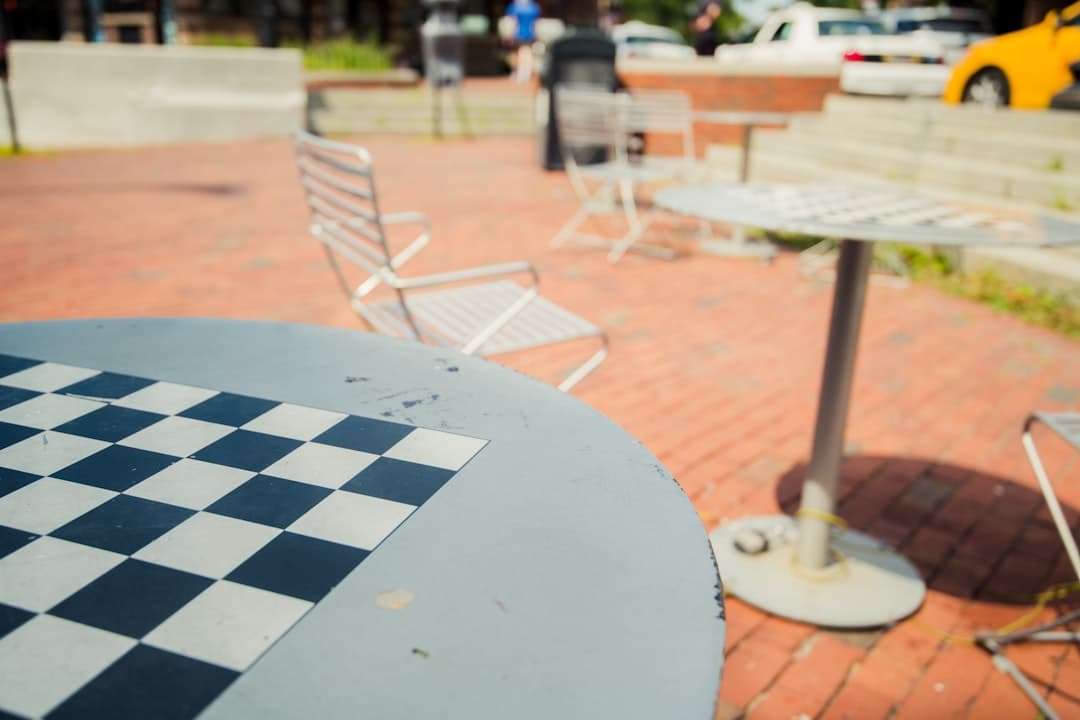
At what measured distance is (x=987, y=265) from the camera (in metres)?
5.56

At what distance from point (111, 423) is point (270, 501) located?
0.35 metres

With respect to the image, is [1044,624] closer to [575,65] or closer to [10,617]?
[10,617]

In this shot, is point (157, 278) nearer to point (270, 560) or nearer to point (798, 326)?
point (798, 326)

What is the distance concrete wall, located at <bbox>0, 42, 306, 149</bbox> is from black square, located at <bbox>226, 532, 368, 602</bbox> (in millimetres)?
11856

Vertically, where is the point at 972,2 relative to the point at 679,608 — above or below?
above

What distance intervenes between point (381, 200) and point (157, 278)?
3.10 metres

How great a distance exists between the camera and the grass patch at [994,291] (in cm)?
486

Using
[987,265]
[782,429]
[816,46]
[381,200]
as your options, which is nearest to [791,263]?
[987,265]

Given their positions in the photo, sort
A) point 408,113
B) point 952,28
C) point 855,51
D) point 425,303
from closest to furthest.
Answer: point 425,303 < point 855,51 < point 408,113 < point 952,28

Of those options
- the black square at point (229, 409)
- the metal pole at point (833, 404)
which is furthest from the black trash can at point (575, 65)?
the black square at point (229, 409)

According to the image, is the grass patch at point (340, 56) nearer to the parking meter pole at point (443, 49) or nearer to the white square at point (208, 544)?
the parking meter pole at point (443, 49)

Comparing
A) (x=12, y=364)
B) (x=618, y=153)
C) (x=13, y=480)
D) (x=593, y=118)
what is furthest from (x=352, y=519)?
(x=593, y=118)

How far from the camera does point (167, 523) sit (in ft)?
3.02

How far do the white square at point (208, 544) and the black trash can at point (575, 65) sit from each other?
8.40 m
